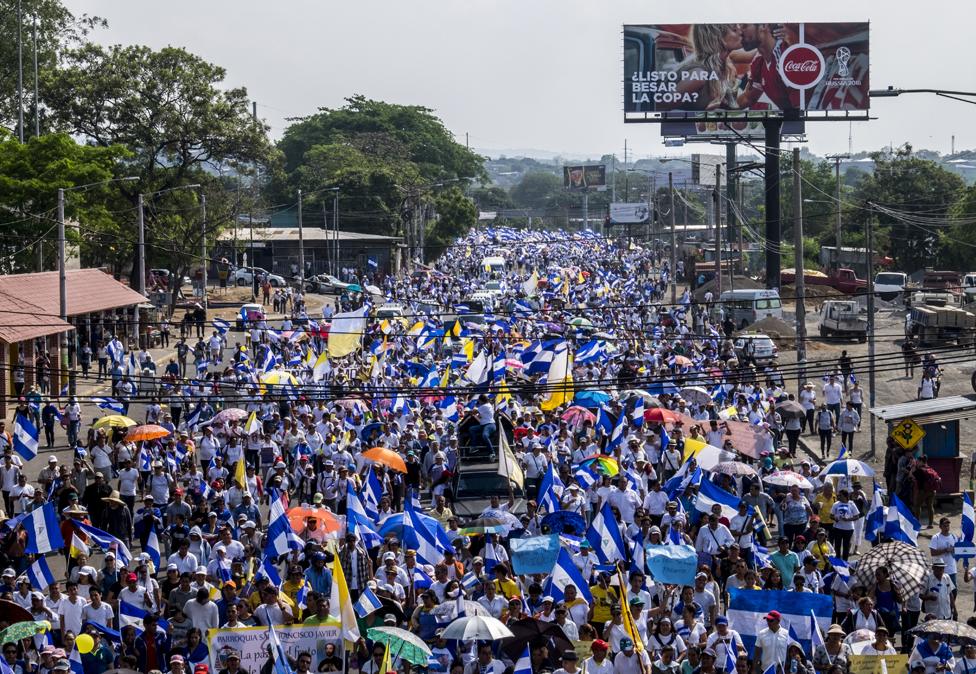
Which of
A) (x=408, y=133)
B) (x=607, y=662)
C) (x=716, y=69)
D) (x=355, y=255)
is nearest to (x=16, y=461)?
(x=607, y=662)

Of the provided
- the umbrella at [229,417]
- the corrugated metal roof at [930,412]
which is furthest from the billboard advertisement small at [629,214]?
the umbrella at [229,417]

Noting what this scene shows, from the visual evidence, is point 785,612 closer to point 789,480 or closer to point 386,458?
point 789,480

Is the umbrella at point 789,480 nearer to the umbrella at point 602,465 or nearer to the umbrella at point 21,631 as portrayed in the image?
the umbrella at point 602,465

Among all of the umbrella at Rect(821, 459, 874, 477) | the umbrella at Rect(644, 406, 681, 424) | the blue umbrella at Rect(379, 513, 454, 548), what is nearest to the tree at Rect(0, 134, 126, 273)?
the umbrella at Rect(644, 406, 681, 424)

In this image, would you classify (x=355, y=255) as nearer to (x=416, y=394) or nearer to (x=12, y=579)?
(x=416, y=394)

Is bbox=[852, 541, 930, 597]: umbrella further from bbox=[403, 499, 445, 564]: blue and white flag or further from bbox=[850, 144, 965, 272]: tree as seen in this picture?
bbox=[850, 144, 965, 272]: tree

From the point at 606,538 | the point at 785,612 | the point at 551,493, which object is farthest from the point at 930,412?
the point at 785,612
